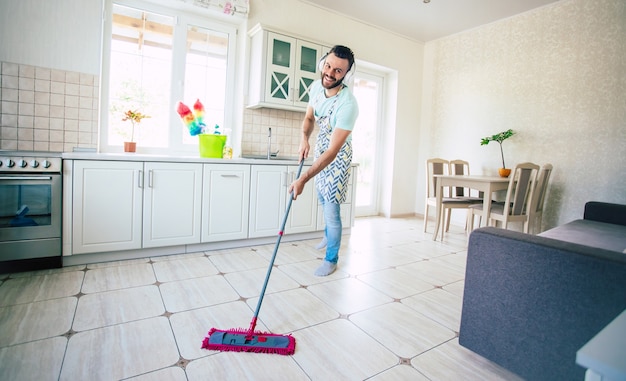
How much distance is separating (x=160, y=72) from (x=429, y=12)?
9.97 ft

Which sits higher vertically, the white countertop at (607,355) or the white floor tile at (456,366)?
the white countertop at (607,355)

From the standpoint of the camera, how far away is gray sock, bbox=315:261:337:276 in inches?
95.7

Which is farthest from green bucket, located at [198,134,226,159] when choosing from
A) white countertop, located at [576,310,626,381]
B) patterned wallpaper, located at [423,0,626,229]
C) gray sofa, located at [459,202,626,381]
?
patterned wallpaper, located at [423,0,626,229]

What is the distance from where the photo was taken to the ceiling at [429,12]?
3725 mm

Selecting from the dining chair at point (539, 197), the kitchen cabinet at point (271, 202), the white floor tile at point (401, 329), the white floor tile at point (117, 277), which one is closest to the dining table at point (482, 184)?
the dining chair at point (539, 197)

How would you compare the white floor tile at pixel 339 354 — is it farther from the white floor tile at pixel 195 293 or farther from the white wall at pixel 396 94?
the white wall at pixel 396 94

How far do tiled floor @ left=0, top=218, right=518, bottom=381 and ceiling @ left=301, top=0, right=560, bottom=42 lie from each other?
9.37 feet

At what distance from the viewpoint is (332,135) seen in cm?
204

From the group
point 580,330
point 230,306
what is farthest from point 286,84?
point 580,330

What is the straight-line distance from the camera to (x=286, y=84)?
11.0 feet

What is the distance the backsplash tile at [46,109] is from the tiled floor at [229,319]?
1.00 meters

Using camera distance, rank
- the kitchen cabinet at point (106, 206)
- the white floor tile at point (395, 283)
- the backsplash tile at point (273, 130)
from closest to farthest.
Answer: the white floor tile at point (395, 283) → the kitchen cabinet at point (106, 206) → the backsplash tile at point (273, 130)

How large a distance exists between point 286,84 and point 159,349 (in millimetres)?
2599

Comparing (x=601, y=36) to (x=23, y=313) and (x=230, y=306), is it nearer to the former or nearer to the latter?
(x=230, y=306)
